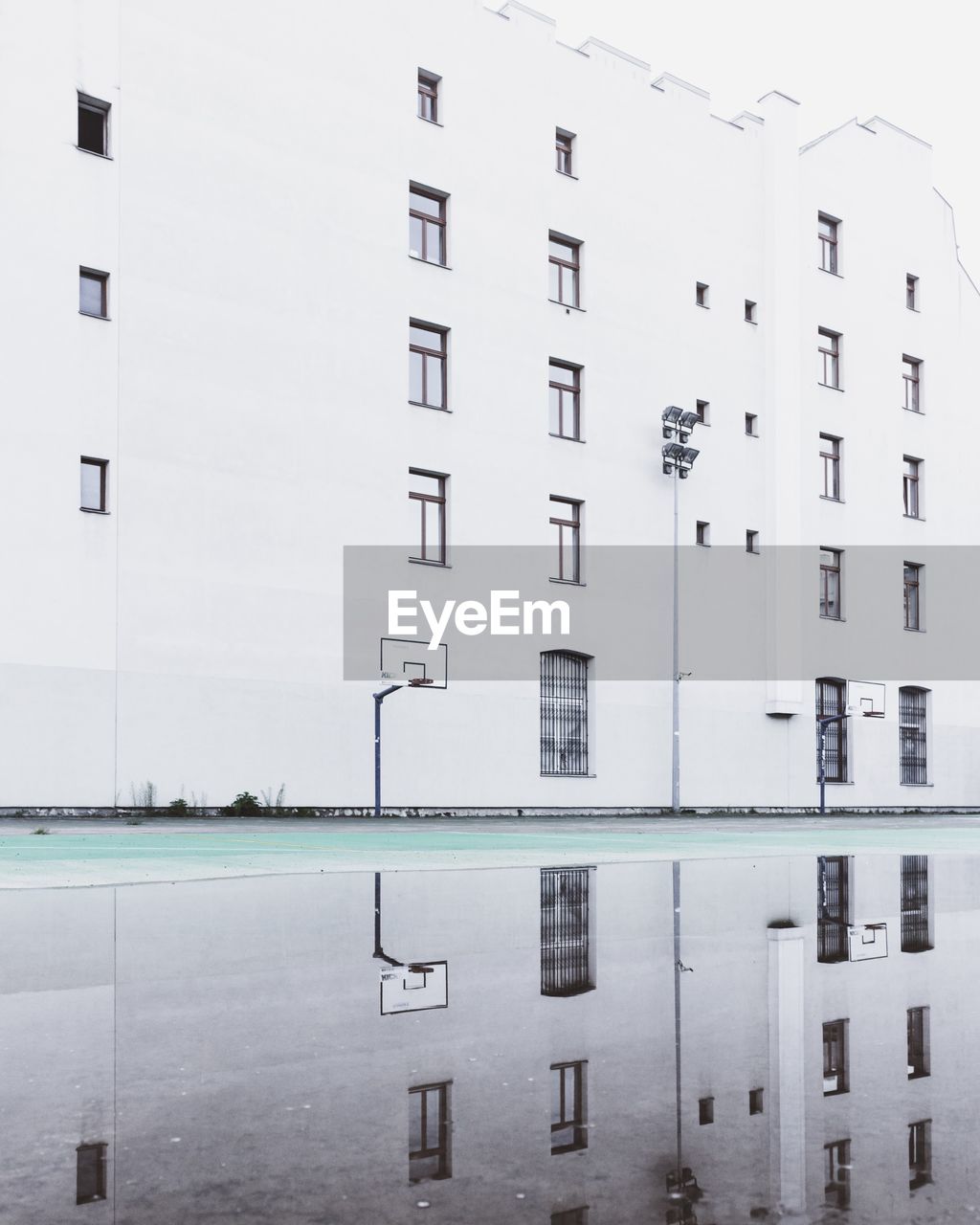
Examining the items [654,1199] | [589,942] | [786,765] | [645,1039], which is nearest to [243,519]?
[786,765]

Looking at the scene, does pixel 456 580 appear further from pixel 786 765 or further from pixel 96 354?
pixel 786 765

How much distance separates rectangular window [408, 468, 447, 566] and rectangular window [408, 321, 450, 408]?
5.17ft

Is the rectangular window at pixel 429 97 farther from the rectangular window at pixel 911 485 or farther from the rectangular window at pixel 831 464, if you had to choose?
the rectangular window at pixel 911 485

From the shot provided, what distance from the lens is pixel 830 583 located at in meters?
36.8

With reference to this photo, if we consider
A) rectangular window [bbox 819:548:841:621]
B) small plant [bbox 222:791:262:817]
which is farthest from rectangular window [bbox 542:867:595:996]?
rectangular window [bbox 819:548:841:621]

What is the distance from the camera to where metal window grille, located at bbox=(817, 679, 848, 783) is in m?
35.8

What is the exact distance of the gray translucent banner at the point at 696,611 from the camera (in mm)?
27250

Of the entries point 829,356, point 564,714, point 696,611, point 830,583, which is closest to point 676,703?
point 696,611

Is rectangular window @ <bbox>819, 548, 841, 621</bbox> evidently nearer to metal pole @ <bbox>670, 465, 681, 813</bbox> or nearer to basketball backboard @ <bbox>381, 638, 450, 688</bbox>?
metal pole @ <bbox>670, 465, 681, 813</bbox>

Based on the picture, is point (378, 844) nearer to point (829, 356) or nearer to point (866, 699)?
point (866, 699)

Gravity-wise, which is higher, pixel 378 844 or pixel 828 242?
pixel 828 242

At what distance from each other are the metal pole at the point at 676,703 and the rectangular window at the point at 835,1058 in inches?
1027

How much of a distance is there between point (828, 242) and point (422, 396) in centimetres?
1605

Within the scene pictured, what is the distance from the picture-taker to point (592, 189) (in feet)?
103
